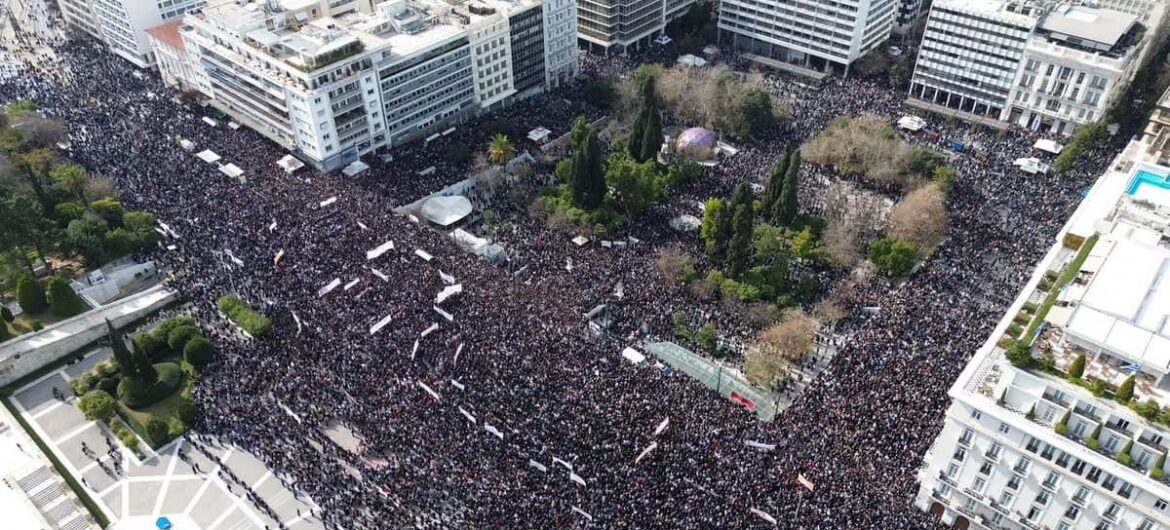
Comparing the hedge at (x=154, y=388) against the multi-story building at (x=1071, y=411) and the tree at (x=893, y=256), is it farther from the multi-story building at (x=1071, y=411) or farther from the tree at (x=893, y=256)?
the tree at (x=893, y=256)

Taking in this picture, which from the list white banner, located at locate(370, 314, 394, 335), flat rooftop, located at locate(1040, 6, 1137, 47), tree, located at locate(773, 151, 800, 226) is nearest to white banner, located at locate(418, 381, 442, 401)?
white banner, located at locate(370, 314, 394, 335)

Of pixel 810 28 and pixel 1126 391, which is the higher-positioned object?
pixel 1126 391

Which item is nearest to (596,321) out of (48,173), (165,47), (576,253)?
(576,253)

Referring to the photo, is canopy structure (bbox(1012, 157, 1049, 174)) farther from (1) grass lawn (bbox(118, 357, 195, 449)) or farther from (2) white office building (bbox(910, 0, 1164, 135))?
(1) grass lawn (bbox(118, 357, 195, 449))

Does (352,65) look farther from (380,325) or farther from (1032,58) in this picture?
(1032,58)

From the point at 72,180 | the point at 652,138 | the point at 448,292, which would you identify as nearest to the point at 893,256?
the point at 652,138

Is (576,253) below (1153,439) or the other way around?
below

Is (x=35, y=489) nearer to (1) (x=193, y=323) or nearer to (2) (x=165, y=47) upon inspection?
(1) (x=193, y=323)
